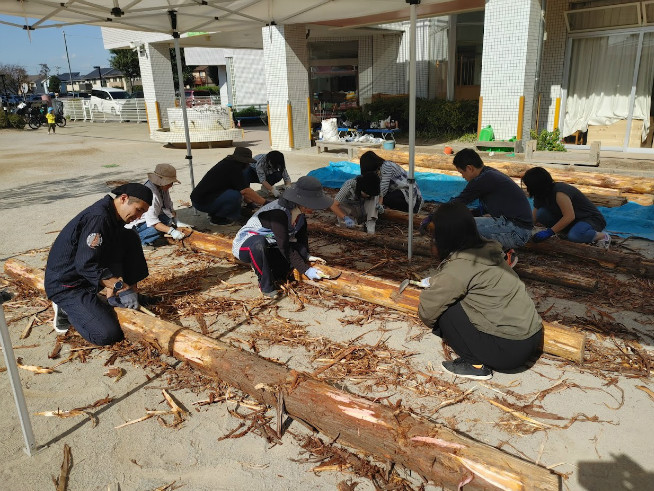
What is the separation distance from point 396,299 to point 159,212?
136 inches

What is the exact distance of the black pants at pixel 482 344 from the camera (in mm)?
3107

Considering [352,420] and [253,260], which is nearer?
[352,420]

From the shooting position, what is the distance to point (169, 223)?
248 inches

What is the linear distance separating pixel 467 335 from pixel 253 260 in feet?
7.14

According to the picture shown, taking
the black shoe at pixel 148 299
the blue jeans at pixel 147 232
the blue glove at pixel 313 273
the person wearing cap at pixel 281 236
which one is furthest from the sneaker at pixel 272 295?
the blue jeans at pixel 147 232

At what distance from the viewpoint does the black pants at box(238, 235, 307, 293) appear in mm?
4496

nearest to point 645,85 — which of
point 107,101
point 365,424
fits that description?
point 365,424

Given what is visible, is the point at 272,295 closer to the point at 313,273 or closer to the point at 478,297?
the point at 313,273

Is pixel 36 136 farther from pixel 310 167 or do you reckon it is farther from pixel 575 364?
pixel 575 364

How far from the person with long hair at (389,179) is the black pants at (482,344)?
127 inches

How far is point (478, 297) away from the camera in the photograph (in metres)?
3.05

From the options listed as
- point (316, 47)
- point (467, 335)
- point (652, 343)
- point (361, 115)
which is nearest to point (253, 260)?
point (467, 335)

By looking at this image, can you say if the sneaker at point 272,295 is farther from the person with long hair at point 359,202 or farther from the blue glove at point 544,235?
the blue glove at point 544,235

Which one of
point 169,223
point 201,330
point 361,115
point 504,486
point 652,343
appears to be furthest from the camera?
point 361,115
